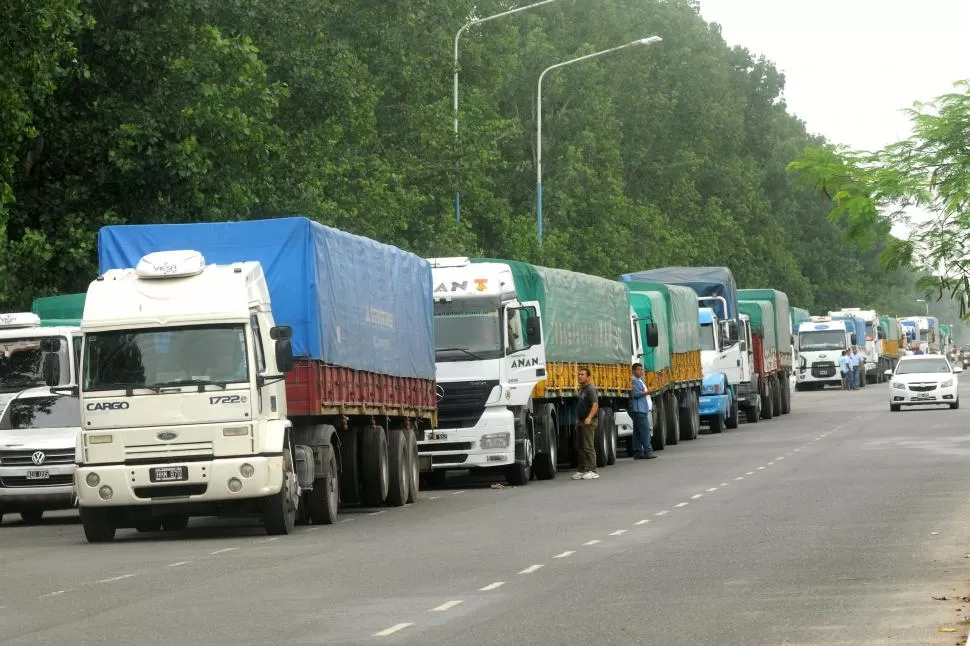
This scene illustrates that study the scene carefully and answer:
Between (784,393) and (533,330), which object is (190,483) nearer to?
(533,330)

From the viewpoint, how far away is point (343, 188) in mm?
50281

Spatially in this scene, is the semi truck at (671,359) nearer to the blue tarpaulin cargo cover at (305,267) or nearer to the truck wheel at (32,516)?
the truck wheel at (32,516)

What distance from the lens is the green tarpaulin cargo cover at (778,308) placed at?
58.2m

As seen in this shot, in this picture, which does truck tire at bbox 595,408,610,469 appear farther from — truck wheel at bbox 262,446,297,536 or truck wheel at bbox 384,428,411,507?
truck wheel at bbox 262,446,297,536

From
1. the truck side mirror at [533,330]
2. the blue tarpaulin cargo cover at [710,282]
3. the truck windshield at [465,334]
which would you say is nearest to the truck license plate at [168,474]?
the truck windshield at [465,334]

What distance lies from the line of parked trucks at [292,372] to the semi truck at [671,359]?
11.6ft

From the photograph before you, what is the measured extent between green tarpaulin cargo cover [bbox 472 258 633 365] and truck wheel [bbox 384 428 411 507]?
509 cm

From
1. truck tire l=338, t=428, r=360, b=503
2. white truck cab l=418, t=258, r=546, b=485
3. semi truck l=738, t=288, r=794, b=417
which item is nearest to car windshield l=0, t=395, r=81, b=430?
truck tire l=338, t=428, r=360, b=503

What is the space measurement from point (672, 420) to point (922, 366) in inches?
638

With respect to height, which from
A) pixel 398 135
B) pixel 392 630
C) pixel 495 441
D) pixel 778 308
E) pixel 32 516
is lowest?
pixel 392 630

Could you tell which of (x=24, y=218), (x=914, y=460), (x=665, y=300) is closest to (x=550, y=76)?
(x=665, y=300)

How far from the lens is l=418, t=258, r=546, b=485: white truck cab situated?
1168 inches

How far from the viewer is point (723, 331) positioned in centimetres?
5056

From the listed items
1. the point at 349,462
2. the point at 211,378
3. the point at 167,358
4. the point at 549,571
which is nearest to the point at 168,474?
the point at 211,378
